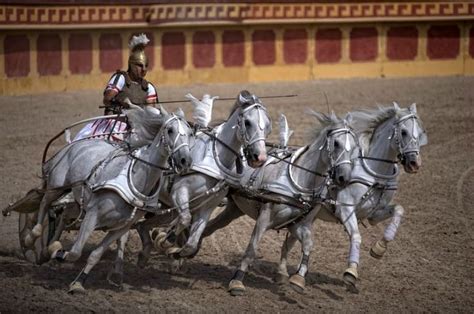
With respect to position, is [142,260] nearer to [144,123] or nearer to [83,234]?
[83,234]

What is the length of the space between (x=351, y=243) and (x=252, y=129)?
1.46 metres

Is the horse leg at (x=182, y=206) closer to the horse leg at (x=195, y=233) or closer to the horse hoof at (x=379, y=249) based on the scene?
the horse leg at (x=195, y=233)

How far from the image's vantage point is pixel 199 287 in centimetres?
1086

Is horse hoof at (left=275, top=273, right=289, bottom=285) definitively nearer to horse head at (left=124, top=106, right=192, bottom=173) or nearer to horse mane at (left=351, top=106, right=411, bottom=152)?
horse mane at (left=351, top=106, right=411, bottom=152)

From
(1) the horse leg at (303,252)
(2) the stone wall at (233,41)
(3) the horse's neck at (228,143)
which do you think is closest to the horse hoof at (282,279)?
(1) the horse leg at (303,252)

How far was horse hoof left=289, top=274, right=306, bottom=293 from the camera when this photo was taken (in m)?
10.5

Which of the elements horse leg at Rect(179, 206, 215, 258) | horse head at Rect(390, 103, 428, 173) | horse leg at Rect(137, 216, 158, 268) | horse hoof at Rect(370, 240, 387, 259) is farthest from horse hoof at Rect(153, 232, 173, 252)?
horse head at Rect(390, 103, 428, 173)

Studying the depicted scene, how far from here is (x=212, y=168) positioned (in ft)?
34.6

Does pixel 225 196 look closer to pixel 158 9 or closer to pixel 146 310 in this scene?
pixel 146 310

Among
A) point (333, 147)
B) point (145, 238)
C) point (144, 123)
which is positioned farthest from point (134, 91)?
point (333, 147)

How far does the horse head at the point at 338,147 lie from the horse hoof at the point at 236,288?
4.20 ft

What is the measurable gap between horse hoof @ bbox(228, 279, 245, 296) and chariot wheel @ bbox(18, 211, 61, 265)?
5.76ft

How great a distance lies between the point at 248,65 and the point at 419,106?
13.3ft

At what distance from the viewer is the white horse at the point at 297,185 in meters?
10.6
